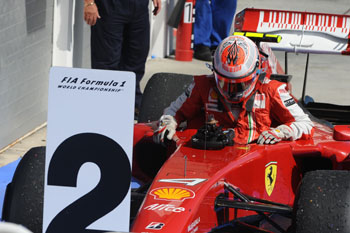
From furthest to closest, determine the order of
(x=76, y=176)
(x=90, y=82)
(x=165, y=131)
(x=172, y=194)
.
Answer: (x=165, y=131) → (x=172, y=194) → (x=76, y=176) → (x=90, y=82)

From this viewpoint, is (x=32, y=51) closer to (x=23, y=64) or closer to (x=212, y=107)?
(x=23, y=64)

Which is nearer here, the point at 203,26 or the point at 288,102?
the point at 288,102

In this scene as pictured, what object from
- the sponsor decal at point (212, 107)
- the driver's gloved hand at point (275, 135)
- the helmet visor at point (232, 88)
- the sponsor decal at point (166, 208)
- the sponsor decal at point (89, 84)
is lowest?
the sponsor decal at point (166, 208)

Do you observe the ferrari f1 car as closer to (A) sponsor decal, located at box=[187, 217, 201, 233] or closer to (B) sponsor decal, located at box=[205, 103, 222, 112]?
(A) sponsor decal, located at box=[187, 217, 201, 233]

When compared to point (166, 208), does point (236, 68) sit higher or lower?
higher

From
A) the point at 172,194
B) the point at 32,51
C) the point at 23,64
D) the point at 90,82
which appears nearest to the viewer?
the point at 90,82

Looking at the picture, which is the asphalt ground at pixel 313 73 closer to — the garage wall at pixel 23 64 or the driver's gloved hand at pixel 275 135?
the garage wall at pixel 23 64

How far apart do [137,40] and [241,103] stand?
2750 mm

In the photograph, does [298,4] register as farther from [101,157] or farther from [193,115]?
[101,157]

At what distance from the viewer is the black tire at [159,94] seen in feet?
20.1

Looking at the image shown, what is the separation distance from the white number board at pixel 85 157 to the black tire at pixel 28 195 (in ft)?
2.09

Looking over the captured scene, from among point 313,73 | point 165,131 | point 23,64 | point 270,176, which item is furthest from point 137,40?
point 313,73

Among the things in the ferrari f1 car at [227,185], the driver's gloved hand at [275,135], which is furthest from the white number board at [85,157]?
the driver's gloved hand at [275,135]

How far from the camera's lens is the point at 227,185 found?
14.1ft
